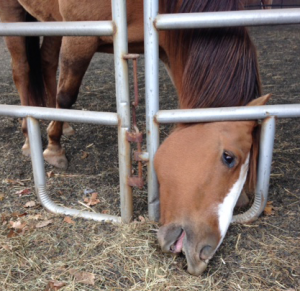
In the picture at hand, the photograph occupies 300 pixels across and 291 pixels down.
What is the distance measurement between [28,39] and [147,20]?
80.1 inches

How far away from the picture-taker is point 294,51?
6680 millimetres

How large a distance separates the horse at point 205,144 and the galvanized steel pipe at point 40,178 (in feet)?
1.62

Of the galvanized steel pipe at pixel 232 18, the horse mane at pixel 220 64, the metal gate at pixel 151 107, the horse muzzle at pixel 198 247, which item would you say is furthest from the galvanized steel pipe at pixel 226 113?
the horse muzzle at pixel 198 247

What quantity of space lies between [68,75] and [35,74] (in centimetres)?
90

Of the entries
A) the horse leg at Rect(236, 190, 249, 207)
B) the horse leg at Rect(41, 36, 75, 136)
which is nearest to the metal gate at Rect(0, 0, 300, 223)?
the horse leg at Rect(236, 190, 249, 207)

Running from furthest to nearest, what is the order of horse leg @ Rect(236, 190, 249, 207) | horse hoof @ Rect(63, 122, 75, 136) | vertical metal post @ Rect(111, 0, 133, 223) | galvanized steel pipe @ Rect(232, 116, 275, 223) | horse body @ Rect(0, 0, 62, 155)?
horse hoof @ Rect(63, 122, 75, 136), horse body @ Rect(0, 0, 62, 155), horse leg @ Rect(236, 190, 249, 207), galvanized steel pipe @ Rect(232, 116, 275, 223), vertical metal post @ Rect(111, 0, 133, 223)

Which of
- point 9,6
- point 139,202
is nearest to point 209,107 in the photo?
point 139,202

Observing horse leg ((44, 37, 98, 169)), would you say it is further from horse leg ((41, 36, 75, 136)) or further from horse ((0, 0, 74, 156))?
horse leg ((41, 36, 75, 136))

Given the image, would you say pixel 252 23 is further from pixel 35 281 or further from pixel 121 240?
pixel 35 281

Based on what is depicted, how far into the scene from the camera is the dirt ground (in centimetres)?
167

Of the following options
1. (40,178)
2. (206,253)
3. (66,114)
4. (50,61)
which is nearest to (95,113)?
(66,114)

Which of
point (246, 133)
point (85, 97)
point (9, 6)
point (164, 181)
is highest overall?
point (9, 6)

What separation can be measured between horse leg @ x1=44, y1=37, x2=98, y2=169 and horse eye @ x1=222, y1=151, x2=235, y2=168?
4.19 ft

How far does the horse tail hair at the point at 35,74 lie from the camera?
11.1 feet
